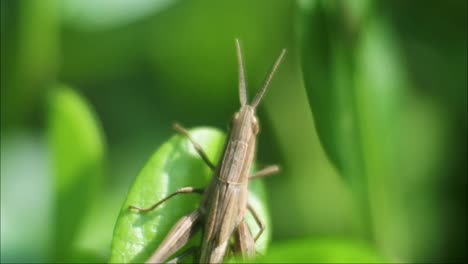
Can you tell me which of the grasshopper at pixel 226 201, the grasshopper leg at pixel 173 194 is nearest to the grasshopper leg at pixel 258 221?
the grasshopper at pixel 226 201

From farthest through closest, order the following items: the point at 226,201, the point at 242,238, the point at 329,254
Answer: the point at 226,201 → the point at 242,238 → the point at 329,254

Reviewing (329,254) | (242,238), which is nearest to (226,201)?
(242,238)

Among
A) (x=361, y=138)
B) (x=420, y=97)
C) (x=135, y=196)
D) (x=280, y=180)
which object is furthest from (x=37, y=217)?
(x=420, y=97)

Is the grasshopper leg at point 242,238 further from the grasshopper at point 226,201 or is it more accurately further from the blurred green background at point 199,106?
the blurred green background at point 199,106

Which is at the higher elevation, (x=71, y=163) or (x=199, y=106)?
(x=199, y=106)

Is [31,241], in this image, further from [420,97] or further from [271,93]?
[420,97]

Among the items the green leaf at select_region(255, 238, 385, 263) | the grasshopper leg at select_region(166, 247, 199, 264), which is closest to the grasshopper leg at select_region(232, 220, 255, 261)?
the grasshopper leg at select_region(166, 247, 199, 264)

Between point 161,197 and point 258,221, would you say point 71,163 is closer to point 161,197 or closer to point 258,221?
point 161,197

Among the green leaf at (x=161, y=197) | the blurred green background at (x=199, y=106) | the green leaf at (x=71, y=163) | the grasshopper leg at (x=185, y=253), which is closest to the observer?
the green leaf at (x=161, y=197)
